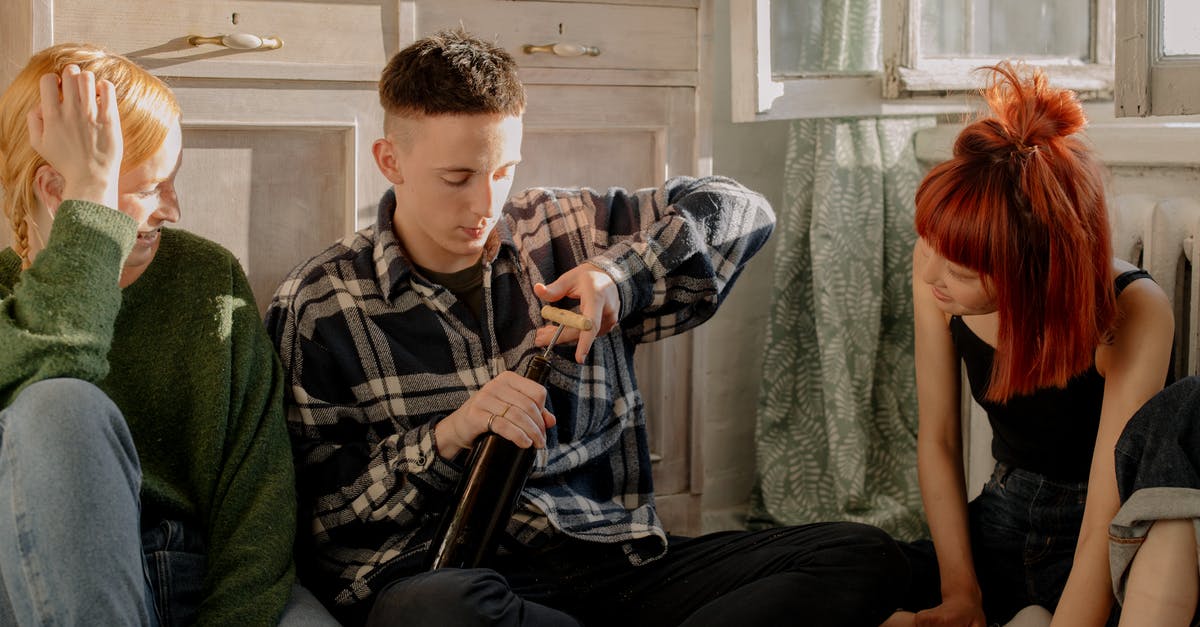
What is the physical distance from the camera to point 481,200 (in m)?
1.49

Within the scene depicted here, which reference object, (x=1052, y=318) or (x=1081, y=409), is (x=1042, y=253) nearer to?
(x=1052, y=318)

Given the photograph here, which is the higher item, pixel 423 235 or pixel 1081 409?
pixel 423 235

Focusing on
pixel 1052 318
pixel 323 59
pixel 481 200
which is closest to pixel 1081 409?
pixel 1052 318

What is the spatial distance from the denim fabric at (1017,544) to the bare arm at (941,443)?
27 millimetres

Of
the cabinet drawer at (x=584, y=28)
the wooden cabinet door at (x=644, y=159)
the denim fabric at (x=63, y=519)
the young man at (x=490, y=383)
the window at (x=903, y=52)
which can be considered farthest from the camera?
the window at (x=903, y=52)

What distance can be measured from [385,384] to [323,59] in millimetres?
498

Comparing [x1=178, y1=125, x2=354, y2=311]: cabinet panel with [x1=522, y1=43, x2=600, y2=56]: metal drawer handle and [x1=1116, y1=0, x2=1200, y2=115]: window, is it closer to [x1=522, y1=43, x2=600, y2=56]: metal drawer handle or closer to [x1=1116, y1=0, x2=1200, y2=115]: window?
[x1=522, y1=43, x2=600, y2=56]: metal drawer handle

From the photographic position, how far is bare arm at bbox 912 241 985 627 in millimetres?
1573

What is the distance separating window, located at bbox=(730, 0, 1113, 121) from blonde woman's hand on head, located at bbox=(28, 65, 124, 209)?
1.02m

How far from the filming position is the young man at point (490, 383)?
1.43 meters

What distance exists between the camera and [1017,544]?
155 centimetres

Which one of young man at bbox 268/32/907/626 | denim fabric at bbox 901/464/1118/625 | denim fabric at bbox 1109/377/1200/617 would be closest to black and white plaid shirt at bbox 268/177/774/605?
young man at bbox 268/32/907/626

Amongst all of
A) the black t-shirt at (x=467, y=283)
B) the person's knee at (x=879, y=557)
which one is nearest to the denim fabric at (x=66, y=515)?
the black t-shirt at (x=467, y=283)

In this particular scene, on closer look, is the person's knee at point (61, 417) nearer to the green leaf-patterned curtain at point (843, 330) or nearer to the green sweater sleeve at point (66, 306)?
the green sweater sleeve at point (66, 306)
